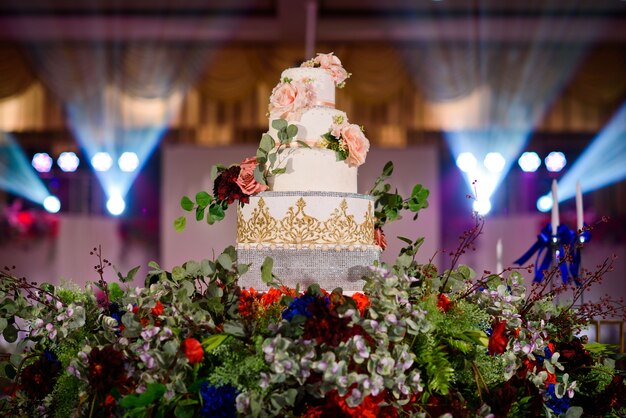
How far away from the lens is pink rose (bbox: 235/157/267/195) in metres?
2.61

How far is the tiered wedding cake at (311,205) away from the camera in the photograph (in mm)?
2576

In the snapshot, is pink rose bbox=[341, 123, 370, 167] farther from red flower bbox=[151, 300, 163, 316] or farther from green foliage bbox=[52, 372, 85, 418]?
green foliage bbox=[52, 372, 85, 418]

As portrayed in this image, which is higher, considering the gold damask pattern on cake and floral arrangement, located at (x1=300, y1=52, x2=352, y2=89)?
floral arrangement, located at (x1=300, y1=52, x2=352, y2=89)

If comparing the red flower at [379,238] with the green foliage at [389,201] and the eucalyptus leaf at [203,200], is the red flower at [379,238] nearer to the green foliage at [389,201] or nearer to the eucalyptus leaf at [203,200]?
the green foliage at [389,201]

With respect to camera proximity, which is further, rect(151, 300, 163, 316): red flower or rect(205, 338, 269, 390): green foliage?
rect(151, 300, 163, 316): red flower

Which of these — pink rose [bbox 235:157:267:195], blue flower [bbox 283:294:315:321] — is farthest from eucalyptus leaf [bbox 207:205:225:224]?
blue flower [bbox 283:294:315:321]

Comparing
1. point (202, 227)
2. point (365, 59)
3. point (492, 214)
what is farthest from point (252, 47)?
point (492, 214)

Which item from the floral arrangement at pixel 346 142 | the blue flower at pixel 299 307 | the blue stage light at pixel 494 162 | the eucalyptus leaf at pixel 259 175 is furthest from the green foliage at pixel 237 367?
the blue stage light at pixel 494 162

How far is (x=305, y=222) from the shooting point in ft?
8.50

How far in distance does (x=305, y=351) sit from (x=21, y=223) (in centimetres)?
809

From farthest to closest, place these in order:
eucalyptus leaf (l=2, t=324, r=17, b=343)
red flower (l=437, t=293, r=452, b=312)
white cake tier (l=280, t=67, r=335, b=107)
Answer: white cake tier (l=280, t=67, r=335, b=107) < eucalyptus leaf (l=2, t=324, r=17, b=343) < red flower (l=437, t=293, r=452, b=312)

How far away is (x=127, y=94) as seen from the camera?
9.21 metres

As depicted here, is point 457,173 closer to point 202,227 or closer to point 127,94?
point 202,227

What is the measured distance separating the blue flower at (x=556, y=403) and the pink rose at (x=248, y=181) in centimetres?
115
